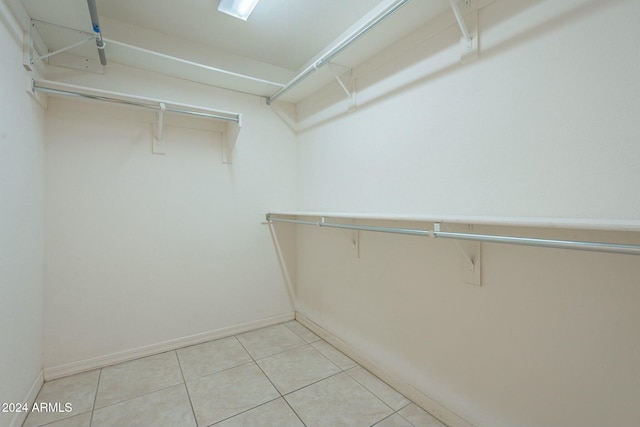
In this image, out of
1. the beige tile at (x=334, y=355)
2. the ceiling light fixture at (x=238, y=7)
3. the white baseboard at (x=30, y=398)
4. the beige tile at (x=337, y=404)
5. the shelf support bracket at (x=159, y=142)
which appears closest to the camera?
the white baseboard at (x=30, y=398)

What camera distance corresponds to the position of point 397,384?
1727mm

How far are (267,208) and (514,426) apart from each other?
228 centimetres

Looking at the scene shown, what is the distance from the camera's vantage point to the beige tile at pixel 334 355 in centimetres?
203

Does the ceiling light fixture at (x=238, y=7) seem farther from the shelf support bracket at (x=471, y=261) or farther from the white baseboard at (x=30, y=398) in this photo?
the white baseboard at (x=30, y=398)

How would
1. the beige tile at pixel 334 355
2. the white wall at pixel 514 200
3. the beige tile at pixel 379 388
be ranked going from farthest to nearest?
the beige tile at pixel 334 355
the beige tile at pixel 379 388
the white wall at pixel 514 200

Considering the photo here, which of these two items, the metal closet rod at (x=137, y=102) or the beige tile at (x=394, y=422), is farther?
the metal closet rod at (x=137, y=102)

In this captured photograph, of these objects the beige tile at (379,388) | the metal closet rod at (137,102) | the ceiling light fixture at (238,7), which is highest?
the ceiling light fixture at (238,7)

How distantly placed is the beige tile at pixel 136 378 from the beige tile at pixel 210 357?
7cm

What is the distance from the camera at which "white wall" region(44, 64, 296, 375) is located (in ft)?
6.31

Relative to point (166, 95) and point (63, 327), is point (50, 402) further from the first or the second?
point (166, 95)

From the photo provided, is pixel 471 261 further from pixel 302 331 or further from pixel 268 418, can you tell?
pixel 302 331

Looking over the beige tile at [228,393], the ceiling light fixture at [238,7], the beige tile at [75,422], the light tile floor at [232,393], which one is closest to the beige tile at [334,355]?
the light tile floor at [232,393]

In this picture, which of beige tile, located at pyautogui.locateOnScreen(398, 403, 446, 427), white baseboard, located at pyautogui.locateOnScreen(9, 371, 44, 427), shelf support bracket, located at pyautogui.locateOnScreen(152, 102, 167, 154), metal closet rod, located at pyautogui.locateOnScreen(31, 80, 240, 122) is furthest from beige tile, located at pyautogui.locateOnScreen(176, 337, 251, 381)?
metal closet rod, located at pyautogui.locateOnScreen(31, 80, 240, 122)

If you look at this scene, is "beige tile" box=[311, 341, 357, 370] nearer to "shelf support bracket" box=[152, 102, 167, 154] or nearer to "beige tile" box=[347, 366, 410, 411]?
"beige tile" box=[347, 366, 410, 411]
